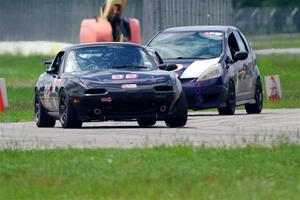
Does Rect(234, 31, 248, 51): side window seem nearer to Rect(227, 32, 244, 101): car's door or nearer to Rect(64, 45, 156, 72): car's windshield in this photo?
Rect(227, 32, 244, 101): car's door

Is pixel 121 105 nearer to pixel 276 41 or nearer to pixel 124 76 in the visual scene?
pixel 124 76

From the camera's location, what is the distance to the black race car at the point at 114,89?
21859 mm

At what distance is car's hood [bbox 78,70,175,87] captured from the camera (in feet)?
71.9

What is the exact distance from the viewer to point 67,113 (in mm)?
22312

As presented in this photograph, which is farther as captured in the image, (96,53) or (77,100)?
(96,53)

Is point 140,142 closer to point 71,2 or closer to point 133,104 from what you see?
point 133,104

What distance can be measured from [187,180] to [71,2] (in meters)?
47.5

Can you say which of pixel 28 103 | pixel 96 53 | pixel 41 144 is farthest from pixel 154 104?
pixel 28 103

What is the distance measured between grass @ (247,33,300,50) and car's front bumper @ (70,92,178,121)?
66.3 meters

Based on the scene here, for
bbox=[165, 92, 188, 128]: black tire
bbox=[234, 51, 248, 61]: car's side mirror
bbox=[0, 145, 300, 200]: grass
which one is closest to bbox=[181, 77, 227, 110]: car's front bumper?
bbox=[234, 51, 248, 61]: car's side mirror

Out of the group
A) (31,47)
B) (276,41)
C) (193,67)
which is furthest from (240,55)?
(276,41)

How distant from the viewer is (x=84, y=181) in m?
14.2

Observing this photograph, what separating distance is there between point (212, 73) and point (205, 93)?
385 mm

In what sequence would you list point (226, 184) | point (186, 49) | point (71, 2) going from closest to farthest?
point (226, 184) < point (186, 49) < point (71, 2)
